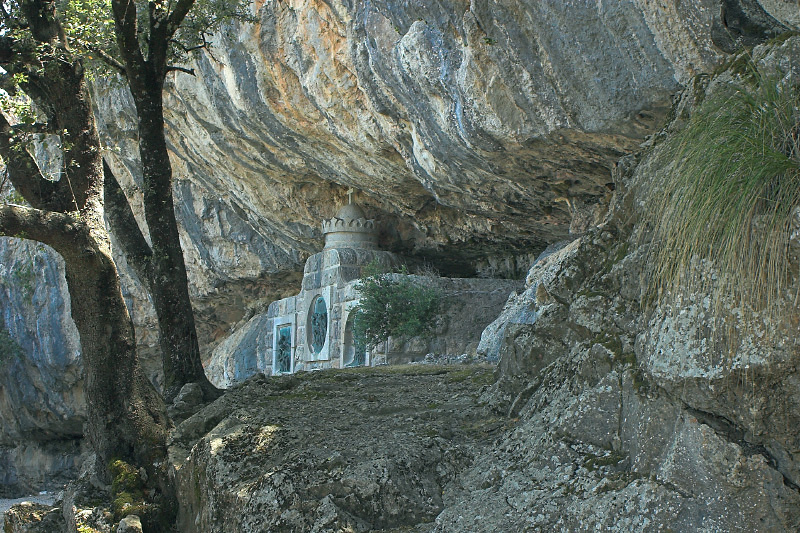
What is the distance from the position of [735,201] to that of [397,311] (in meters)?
9.61

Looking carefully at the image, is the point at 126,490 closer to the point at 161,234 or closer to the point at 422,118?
the point at 161,234

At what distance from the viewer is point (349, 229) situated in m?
16.0

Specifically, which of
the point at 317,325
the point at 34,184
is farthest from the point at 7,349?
the point at 34,184

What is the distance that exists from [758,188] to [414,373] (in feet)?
16.2

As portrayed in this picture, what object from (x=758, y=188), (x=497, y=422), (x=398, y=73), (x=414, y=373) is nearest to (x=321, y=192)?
(x=398, y=73)

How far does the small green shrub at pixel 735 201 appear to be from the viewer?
2906 mm

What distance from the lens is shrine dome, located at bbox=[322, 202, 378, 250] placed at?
15945 millimetres

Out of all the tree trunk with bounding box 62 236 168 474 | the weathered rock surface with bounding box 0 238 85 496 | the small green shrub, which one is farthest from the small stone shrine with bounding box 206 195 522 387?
the small green shrub

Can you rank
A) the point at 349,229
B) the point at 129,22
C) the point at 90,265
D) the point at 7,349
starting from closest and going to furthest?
the point at 90,265 → the point at 129,22 → the point at 349,229 → the point at 7,349

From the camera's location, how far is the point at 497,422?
451 centimetres

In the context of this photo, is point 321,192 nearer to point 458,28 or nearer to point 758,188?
point 458,28

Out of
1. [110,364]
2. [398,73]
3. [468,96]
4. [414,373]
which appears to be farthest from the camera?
[398,73]

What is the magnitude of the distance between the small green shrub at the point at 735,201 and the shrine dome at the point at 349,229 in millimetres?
12659

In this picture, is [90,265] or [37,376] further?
[37,376]
